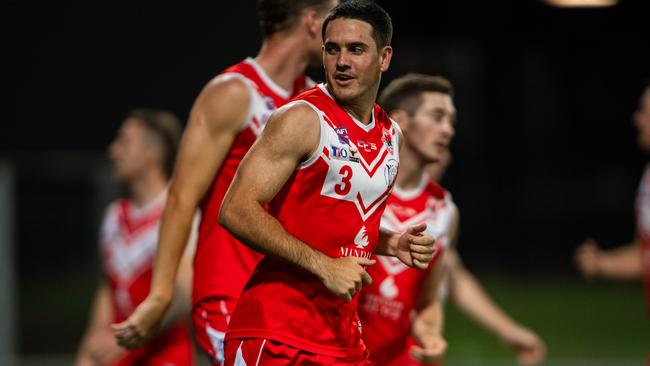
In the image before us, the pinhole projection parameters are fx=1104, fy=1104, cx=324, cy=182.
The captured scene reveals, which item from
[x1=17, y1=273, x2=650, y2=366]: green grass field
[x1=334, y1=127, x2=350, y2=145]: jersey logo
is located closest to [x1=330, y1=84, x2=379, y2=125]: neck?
[x1=334, y1=127, x2=350, y2=145]: jersey logo

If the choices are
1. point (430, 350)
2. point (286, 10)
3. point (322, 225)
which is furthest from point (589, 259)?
point (322, 225)

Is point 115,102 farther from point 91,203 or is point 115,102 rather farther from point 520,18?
point 520,18

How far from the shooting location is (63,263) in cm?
1747

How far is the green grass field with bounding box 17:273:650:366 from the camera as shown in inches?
573

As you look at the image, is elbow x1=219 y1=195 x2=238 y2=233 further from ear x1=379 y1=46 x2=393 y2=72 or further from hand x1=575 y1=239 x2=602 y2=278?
hand x1=575 y1=239 x2=602 y2=278

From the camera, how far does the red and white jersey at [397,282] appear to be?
5.79m

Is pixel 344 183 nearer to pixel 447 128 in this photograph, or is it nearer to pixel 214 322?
pixel 214 322

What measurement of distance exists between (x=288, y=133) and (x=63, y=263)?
46.9 feet

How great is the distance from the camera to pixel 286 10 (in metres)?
5.17

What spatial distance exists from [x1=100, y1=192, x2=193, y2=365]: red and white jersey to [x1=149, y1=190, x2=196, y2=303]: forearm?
1.79 m

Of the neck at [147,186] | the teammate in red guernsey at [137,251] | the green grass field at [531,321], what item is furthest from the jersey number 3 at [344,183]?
the green grass field at [531,321]

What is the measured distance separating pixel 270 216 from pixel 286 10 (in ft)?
5.42

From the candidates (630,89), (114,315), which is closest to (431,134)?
(114,315)

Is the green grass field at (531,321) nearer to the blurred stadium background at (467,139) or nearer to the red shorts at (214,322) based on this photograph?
the blurred stadium background at (467,139)
